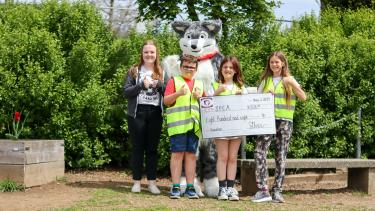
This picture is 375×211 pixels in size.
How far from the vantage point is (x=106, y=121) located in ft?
32.4

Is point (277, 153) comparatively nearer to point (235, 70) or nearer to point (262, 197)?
point (262, 197)

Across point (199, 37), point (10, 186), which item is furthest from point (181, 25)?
point (10, 186)

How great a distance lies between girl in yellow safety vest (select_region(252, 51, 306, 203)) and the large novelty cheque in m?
0.19

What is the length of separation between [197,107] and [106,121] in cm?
285

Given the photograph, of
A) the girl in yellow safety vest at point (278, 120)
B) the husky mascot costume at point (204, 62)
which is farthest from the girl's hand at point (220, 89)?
the girl in yellow safety vest at point (278, 120)

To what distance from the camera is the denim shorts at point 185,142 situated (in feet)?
24.0

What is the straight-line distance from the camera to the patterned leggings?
7.35m

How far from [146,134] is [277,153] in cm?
169

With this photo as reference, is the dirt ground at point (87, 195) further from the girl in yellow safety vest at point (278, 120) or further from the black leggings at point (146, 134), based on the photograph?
the black leggings at point (146, 134)

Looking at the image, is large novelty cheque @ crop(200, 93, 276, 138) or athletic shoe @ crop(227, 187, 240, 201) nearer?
large novelty cheque @ crop(200, 93, 276, 138)

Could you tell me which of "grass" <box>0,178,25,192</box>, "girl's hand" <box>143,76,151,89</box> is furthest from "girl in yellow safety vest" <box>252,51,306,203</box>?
"grass" <box>0,178,25,192</box>

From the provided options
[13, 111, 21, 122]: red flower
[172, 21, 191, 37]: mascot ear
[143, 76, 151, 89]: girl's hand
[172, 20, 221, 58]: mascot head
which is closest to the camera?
[143, 76, 151, 89]: girl's hand

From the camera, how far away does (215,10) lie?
11102 mm

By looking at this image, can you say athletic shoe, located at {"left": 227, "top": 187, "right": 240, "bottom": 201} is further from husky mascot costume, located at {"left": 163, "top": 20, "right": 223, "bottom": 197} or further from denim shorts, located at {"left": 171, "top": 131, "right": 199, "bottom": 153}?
denim shorts, located at {"left": 171, "top": 131, "right": 199, "bottom": 153}
